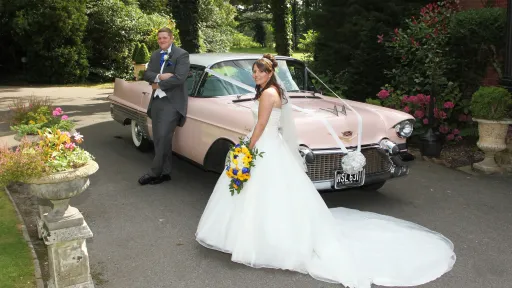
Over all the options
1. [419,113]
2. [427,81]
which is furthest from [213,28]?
[419,113]

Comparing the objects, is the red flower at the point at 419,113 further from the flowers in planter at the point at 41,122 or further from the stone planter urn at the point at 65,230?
the stone planter urn at the point at 65,230

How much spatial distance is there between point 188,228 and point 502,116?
476cm

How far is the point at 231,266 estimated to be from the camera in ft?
13.8

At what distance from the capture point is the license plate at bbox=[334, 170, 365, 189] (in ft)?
17.0

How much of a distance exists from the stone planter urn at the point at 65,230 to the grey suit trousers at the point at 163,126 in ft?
8.52

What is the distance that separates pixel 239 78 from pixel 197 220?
77.8 inches

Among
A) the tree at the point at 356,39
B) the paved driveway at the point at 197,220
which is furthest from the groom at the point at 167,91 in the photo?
the tree at the point at 356,39

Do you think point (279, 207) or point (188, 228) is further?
point (188, 228)

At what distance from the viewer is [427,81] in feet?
29.5

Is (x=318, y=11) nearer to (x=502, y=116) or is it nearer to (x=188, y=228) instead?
(x=502, y=116)

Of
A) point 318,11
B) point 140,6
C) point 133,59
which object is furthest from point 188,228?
point 140,6

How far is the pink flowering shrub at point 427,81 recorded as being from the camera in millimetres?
8477

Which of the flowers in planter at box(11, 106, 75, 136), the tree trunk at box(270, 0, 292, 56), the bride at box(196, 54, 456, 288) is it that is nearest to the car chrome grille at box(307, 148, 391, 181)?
the bride at box(196, 54, 456, 288)

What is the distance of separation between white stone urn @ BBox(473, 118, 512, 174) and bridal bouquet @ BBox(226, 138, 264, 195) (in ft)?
14.0
